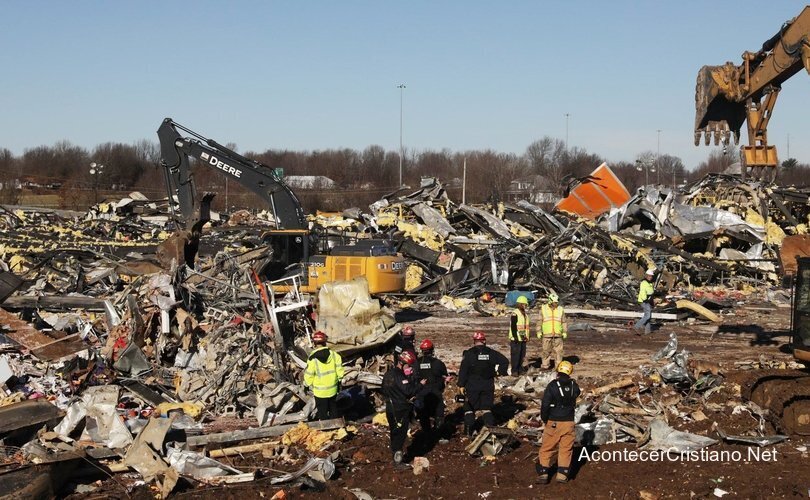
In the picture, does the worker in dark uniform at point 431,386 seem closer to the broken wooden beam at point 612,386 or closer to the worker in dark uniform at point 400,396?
the worker in dark uniform at point 400,396

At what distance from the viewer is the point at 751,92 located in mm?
21203

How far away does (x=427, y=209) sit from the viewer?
30.3 m

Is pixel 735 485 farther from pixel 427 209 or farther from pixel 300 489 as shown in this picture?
pixel 427 209

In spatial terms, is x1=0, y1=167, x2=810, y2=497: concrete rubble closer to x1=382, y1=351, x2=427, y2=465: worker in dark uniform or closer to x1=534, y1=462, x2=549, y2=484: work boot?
x1=382, y1=351, x2=427, y2=465: worker in dark uniform

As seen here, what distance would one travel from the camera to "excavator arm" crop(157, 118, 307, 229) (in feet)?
69.4

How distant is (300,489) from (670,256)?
18.9 m

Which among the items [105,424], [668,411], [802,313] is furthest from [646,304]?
[105,424]

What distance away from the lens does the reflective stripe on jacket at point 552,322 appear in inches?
576

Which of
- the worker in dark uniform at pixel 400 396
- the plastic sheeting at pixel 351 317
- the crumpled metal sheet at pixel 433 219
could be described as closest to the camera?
the worker in dark uniform at pixel 400 396

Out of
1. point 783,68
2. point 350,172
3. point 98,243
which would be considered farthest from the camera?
point 350,172

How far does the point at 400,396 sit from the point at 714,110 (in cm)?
1618

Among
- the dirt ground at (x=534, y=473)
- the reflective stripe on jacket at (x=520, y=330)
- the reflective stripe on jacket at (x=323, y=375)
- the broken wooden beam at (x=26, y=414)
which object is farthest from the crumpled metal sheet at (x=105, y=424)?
the reflective stripe on jacket at (x=520, y=330)

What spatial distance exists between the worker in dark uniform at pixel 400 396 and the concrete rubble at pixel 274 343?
805 mm

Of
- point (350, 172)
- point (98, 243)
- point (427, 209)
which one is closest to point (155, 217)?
point (98, 243)
